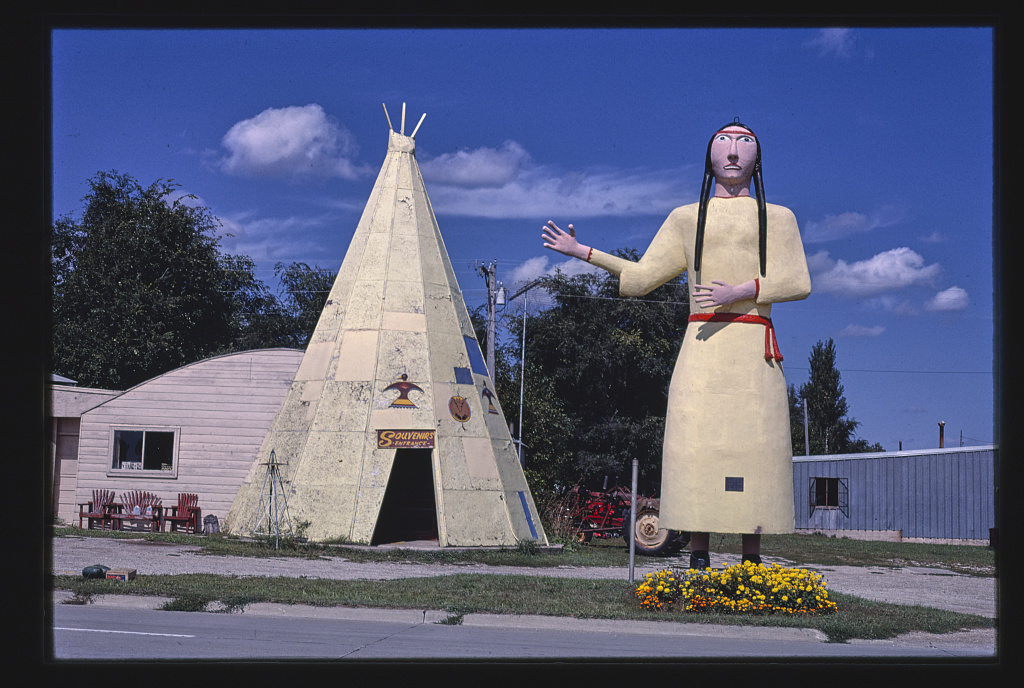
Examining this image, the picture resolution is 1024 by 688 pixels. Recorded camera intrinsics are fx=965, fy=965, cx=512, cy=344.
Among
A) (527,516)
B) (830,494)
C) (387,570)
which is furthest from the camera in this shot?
(830,494)

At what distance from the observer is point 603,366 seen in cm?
3164

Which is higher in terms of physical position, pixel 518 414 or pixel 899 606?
pixel 518 414

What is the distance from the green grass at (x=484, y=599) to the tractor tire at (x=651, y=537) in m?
6.56

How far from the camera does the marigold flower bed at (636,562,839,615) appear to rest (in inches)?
346

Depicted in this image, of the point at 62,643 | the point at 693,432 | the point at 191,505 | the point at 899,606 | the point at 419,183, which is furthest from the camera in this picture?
the point at 191,505

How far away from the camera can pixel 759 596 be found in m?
A: 8.77

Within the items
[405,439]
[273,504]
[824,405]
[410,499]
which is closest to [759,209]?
[405,439]

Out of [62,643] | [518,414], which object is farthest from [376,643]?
[518,414]

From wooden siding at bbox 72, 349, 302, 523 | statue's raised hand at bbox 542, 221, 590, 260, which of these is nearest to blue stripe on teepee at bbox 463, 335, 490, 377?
wooden siding at bbox 72, 349, 302, 523

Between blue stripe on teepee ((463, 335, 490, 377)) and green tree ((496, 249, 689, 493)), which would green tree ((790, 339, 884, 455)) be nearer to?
green tree ((496, 249, 689, 493))

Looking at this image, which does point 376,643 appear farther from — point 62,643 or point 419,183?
point 419,183

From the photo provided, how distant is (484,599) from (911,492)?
21.9 m

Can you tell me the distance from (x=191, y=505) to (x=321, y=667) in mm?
15773

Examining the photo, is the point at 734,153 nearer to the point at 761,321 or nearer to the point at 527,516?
the point at 761,321
